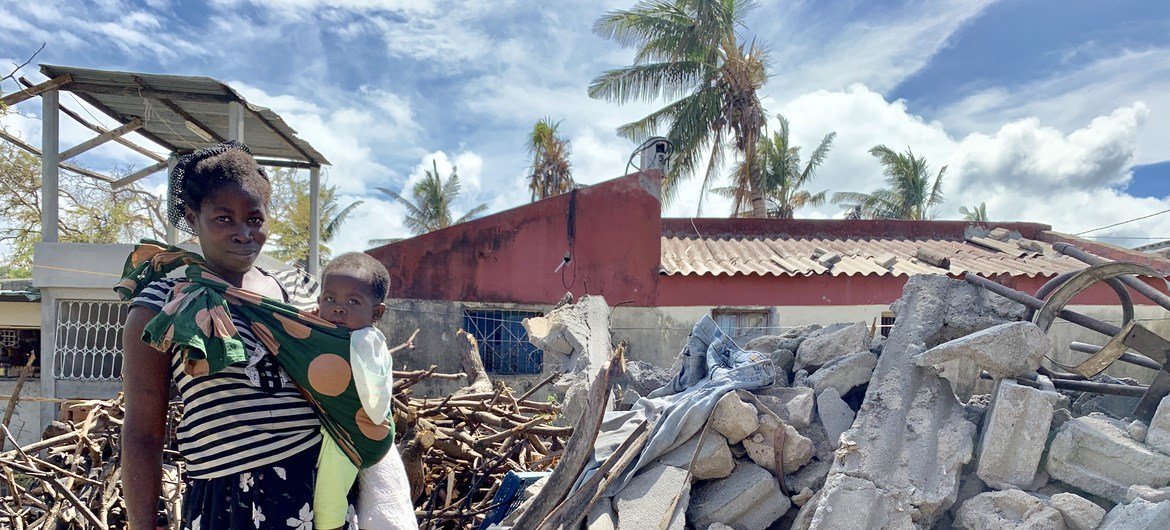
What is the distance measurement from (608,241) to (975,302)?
632 centimetres

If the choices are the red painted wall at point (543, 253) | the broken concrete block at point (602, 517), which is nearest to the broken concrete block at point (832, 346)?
the broken concrete block at point (602, 517)

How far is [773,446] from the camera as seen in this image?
378 centimetres

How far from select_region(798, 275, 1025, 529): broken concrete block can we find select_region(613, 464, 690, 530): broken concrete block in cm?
74

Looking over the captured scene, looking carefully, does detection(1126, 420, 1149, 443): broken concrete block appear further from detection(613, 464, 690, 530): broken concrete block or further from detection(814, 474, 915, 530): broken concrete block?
detection(613, 464, 690, 530): broken concrete block

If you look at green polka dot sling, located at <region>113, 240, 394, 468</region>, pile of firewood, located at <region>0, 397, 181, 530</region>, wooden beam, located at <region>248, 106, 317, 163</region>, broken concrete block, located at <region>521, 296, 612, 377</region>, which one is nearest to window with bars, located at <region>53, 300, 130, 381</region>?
wooden beam, located at <region>248, 106, 317, 163</region>

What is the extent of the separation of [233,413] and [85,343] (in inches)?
379

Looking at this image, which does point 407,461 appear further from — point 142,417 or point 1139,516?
point 1139,516

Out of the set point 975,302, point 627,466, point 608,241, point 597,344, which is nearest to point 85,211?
point 608,241

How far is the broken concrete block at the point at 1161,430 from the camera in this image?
10.8 feet

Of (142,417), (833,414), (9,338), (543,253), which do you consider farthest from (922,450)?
(9,338)

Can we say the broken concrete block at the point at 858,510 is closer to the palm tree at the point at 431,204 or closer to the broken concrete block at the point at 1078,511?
the broken concrete block at the point at 1078,511

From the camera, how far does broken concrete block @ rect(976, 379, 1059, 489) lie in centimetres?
341

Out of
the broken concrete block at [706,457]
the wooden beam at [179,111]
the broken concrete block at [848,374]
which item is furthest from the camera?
the wooden beam at [179,111]

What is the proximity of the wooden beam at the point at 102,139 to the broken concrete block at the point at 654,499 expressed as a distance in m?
9.08
